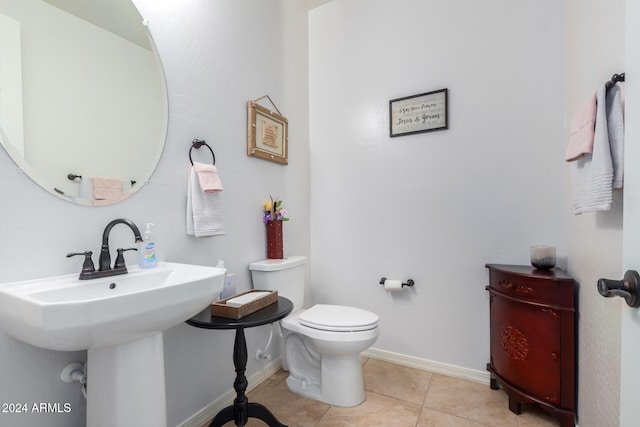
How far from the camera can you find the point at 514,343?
1590 mm

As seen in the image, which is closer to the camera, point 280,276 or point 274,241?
point 280,276

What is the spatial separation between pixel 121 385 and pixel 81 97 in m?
1.03

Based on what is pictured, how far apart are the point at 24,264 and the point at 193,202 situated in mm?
634

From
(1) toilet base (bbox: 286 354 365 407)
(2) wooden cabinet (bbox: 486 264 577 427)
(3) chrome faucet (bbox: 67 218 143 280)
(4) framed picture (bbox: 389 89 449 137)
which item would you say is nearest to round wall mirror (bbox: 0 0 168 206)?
(3) chrome faucet (bbox: 67 218 143 280)

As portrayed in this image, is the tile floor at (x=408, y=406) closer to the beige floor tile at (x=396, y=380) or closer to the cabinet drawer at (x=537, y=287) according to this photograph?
the beige floor tile at (x=396, y=380)

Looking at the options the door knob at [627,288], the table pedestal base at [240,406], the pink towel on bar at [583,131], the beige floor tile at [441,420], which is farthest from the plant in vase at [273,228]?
the door knob at [627,288]

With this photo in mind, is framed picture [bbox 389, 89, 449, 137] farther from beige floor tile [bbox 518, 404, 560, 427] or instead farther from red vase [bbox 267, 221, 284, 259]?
beige floor tile [bbox 518, 404, 560, 427]

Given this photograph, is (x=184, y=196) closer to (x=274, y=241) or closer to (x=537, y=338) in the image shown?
(x=274, y=241)

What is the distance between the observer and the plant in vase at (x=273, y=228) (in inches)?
77.9

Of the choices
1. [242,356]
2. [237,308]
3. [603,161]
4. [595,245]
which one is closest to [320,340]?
[242,356]

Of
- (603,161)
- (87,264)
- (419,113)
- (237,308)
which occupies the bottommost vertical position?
(237,308)

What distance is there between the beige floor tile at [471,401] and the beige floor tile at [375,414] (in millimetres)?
143

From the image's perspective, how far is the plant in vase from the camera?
198 centimetres

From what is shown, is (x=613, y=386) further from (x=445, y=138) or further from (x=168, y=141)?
(x=168, y=141)
